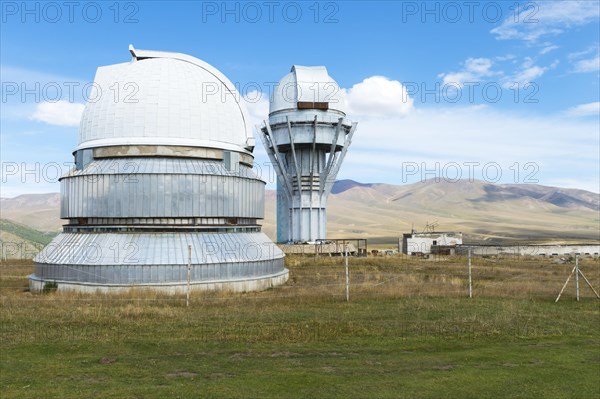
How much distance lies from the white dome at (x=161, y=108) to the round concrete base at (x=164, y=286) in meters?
9.09

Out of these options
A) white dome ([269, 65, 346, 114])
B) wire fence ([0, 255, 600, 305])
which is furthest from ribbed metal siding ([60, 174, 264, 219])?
white dome ([269, 65, 346, 114])

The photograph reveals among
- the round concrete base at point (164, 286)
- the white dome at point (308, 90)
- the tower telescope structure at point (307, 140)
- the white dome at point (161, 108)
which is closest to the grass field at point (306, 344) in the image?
the round concrete base at point (164, 286)

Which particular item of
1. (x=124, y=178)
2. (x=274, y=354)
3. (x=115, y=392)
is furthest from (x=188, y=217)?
(x=115, y=392)

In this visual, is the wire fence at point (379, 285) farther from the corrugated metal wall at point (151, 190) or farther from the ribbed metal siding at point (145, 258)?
the corrugated metal wall at point (151, 190)

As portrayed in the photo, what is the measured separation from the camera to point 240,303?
2452 centimetres

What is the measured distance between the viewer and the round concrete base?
2736 cm

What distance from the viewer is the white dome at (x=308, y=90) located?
203ft

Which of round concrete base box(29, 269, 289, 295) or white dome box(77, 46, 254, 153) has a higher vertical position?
white dome box(77, 46, 254, 153)

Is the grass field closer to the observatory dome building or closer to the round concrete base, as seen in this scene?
the round concrete base

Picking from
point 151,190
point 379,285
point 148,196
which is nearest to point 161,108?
point 151,190

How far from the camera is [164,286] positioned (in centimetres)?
2736

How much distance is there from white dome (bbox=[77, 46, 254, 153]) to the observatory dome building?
2.7 inches

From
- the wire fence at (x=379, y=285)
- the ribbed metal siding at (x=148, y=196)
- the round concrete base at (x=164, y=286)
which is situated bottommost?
the wire fence at (x=379, y=285)

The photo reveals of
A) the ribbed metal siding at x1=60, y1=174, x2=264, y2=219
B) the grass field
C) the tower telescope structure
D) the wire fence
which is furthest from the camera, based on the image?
the tower telescope structure
